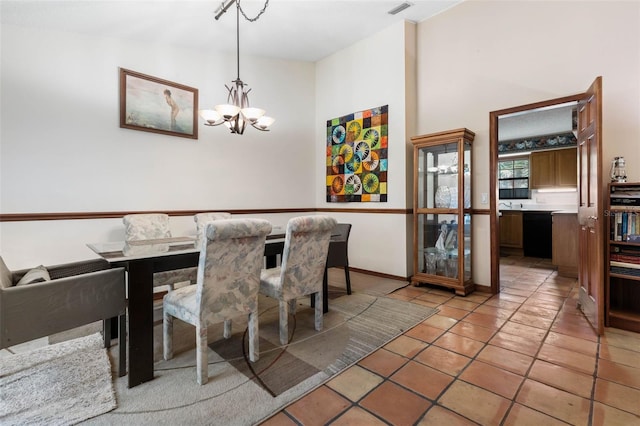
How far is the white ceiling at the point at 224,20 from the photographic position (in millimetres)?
2832

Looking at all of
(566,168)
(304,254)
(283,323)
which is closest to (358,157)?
(304,254)

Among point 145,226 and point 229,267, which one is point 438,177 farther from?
point 145,226

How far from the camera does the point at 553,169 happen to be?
627cm

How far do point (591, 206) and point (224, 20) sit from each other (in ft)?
13.8

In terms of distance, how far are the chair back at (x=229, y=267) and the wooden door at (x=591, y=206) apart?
266cm

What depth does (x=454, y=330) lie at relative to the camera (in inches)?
98.3

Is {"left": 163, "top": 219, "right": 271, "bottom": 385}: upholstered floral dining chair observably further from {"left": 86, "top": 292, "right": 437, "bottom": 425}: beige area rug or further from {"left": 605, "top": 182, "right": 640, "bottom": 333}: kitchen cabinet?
{"left": 605, "top": 182, "right": 640, "bottom": 333}: kitchen cabinet

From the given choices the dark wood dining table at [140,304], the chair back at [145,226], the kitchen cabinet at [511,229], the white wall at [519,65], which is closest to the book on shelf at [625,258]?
the white wall at [519,65]

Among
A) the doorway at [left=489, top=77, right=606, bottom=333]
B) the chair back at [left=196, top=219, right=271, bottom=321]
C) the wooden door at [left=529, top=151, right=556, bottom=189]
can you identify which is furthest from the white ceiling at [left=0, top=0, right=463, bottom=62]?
the wooden door at [left=529, top=151, right=556, bottom=189]

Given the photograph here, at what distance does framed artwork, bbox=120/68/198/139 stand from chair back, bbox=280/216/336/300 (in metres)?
2.50

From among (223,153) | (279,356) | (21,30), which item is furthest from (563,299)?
(21,30)

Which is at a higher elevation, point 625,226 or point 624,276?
point 625,226

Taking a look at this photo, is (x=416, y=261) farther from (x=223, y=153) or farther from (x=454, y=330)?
(x=223, y=153)

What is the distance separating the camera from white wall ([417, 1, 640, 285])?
270 centimetres
